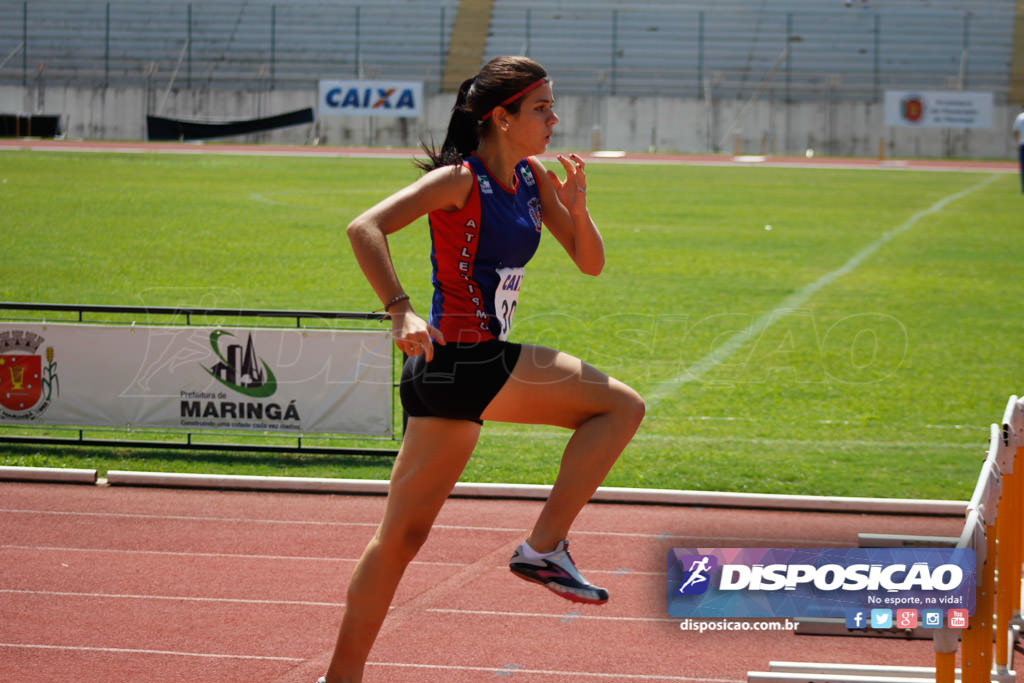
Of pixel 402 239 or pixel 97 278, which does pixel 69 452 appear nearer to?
pixel 97 278

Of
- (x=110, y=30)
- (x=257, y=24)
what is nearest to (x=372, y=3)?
(x=257, y=24)

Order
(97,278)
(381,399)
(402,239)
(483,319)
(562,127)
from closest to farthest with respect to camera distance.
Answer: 1. (483,319)
2. (381,399)
3. (97,278)
4. (402,239)
5. (562,127)

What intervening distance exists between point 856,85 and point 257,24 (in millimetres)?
20105

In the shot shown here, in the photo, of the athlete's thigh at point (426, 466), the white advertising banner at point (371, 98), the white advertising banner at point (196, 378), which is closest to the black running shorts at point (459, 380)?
the athlete's thigh at point (426, 466)

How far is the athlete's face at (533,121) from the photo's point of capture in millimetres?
3775

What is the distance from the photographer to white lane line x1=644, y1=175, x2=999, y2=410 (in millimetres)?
12188

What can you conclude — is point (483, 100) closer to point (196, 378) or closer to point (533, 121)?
point (533, 121)

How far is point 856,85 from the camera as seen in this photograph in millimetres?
41375

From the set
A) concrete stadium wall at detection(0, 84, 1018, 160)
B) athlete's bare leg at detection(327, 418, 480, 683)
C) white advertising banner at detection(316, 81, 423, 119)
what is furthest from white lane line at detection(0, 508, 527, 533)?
white advertising banner at detection(316, 81, 423, 119)

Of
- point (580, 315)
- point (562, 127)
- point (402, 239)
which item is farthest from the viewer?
point (562, 127)

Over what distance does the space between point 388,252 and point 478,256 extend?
1.80ft

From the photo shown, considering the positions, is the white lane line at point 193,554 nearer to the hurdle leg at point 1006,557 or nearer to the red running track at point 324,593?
the red running track at point 324,593

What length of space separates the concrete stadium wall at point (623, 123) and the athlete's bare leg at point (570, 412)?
3553cm

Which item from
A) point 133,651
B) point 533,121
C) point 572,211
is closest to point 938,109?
point 133,651
